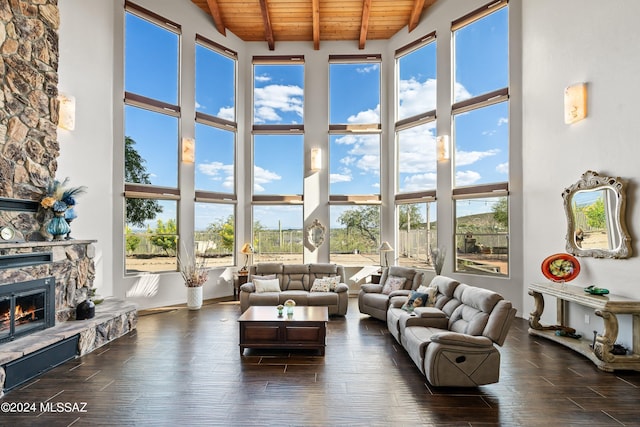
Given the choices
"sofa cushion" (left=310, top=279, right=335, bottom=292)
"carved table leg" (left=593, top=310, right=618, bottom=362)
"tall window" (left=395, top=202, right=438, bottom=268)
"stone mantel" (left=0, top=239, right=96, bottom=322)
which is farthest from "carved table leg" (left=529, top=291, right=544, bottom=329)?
"stone mantel" (left=0, top=239, right=96, bottom=322)

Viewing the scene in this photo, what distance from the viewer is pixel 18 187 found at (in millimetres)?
4695

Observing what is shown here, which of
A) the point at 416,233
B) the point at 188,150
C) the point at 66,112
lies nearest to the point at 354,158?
the point at 416,233

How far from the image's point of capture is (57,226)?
505 centimetres

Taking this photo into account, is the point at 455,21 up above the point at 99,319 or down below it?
above

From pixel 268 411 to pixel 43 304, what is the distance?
355 cm

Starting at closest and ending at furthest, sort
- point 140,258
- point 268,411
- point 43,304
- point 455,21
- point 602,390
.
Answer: point 268,411, point 602,390, point 43,304, point 140,258, point 455,21

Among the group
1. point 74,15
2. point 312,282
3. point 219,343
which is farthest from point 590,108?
point 74,15

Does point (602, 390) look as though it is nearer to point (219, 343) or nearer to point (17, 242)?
point (219, 343)

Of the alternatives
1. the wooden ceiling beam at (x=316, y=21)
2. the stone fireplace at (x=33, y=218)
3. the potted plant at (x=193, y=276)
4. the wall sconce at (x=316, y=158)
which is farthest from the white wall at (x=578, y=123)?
the stone fireplace at (x=33, y=218)

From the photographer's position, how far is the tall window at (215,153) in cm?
862

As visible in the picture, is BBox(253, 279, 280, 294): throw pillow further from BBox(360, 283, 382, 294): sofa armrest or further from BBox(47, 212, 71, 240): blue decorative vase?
BBox(47, 212, 71, 240): blue decorative vase

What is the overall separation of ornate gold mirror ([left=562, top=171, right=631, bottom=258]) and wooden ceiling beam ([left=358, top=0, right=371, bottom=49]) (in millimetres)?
5961

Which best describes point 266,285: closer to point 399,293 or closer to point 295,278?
point 295,278

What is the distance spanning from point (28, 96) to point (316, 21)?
631 cm
